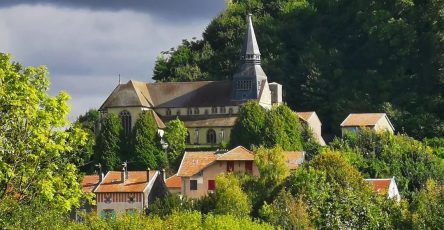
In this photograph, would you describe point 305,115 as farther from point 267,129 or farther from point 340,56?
point 340,56

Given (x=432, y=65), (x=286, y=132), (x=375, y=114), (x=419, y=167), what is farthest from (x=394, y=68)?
(x=419, y=167)

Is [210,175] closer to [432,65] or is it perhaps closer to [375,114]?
[375,114]

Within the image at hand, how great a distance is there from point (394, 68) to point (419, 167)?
3124cm

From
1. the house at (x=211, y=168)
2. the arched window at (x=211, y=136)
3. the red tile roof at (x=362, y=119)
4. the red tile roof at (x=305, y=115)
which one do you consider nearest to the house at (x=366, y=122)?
the red tile roof at (x=362, y=119)

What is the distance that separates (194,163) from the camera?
83938 millimetres

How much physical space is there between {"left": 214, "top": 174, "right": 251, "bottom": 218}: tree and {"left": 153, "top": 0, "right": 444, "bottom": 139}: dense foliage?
32032 millimetres

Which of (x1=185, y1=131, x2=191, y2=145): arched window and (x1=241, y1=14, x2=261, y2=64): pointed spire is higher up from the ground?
(x1=241, y1=14, x2=261, y2=64): pointed spire

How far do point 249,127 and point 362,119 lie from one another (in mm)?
9724

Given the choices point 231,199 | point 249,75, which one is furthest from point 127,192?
point 249,75

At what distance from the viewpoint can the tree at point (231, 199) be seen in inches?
2520

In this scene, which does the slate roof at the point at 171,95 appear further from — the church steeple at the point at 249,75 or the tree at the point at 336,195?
the tree at the point at 336,195

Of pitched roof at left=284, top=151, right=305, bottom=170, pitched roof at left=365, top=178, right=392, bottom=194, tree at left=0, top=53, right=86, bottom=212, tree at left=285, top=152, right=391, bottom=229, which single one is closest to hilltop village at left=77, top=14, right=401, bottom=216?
pitched roof at left=284, top=151, right=305, bottom=170

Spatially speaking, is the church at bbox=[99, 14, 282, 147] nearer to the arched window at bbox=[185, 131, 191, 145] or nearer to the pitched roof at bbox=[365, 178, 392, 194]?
the arched window at bbox=[185, 131, 191, 145]

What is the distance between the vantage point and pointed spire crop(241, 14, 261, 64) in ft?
361
